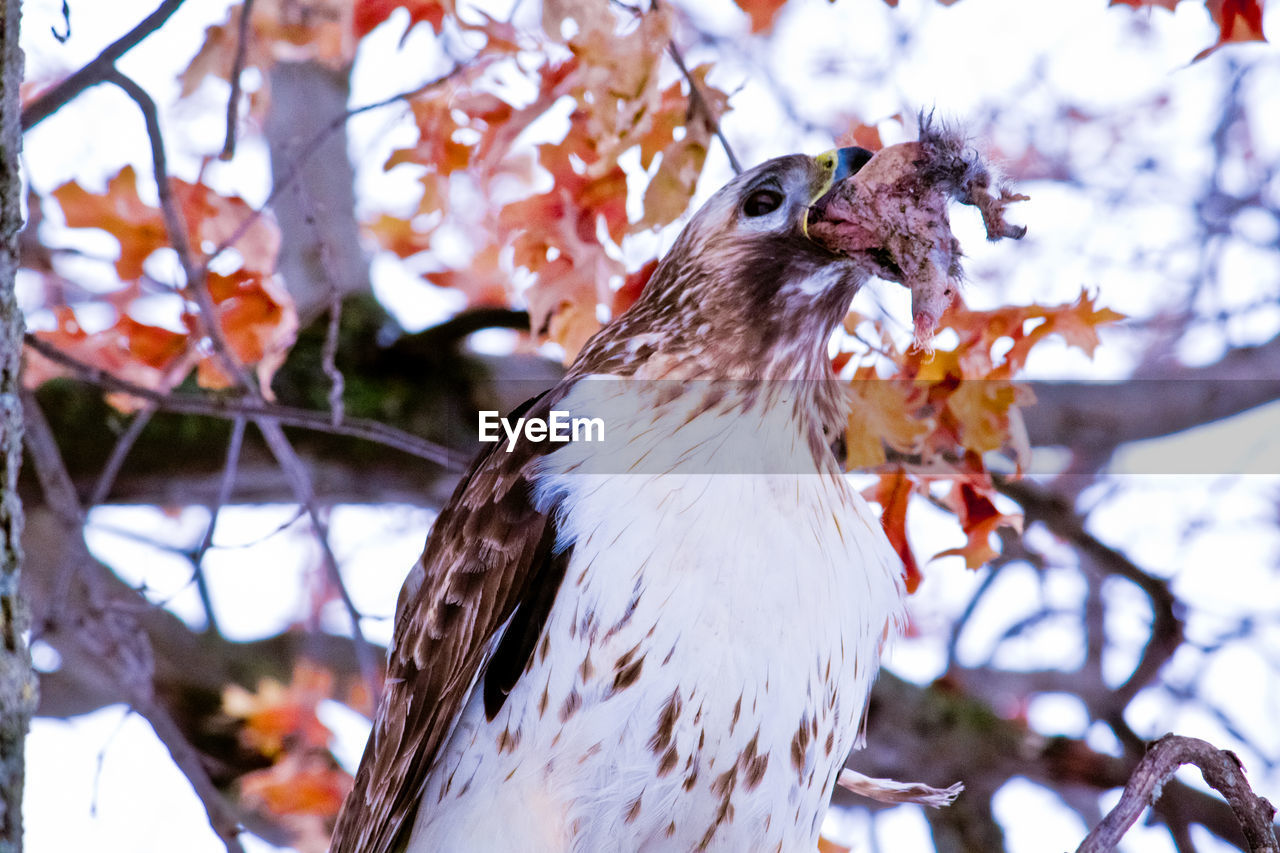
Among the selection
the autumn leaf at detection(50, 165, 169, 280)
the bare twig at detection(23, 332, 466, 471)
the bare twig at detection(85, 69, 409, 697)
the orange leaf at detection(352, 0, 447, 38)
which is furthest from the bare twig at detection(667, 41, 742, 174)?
the autumn leaf at detection(50, 165, 169, 280)

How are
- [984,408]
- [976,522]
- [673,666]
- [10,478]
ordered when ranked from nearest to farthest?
[10,478] < [673,666] < [984,408] < [976,522]

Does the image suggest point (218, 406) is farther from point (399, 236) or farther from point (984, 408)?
point (399, 236)

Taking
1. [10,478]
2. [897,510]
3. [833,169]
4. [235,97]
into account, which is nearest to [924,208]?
[833,169]

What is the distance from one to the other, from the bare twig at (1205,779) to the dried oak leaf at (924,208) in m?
0.70

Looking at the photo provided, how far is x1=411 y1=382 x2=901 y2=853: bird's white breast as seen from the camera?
1.95 metres

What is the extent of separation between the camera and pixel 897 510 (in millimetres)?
2893

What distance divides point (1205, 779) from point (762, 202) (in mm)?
1226

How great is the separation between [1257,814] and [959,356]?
1.42 m

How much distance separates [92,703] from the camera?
4.75 meters

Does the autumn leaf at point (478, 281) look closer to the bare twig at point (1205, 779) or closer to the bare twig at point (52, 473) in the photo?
the bare twig at point (52, 473)

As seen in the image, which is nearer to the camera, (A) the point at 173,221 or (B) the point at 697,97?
(A) the point at 173,221

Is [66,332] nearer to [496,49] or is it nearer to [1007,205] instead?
[496,49]

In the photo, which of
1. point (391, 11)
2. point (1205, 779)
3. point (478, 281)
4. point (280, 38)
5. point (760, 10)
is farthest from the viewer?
point (478, 281)

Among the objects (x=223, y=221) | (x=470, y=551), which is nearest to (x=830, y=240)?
(x=470, y=551)
